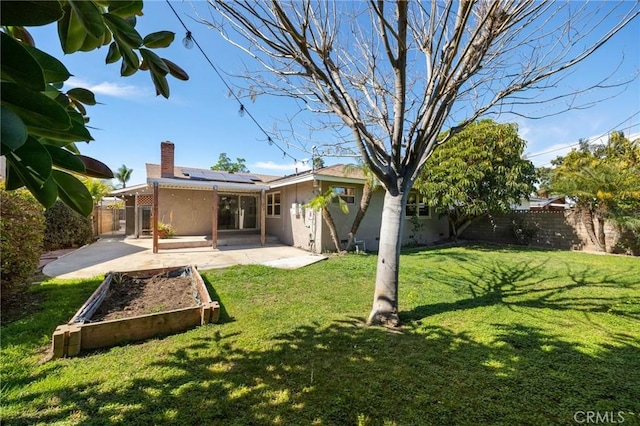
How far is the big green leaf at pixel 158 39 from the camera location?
125 cm

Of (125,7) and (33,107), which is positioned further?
(125,7)

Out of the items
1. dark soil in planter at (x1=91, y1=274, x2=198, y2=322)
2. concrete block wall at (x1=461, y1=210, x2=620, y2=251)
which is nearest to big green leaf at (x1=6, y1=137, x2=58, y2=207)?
dark soil in planter at (x1=91, y1=274, x2=198, y2=322)

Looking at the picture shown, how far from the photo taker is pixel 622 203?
33.2 ft

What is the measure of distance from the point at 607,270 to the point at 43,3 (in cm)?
1141

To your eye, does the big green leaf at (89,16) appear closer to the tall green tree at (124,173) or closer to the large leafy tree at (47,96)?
the large leafy tree at (47,96)

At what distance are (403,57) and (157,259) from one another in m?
8.93

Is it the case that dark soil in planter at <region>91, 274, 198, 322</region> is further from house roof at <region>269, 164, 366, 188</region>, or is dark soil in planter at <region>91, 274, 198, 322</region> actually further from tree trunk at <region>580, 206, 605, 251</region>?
tree trunk at <region>580, 206, 605, 251</region>

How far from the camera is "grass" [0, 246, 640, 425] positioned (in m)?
2.36

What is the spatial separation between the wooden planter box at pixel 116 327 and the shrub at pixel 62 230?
8.77 m

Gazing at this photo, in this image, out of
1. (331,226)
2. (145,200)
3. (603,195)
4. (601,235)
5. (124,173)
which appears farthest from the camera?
(124,173)

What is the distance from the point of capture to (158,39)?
4.22 ft

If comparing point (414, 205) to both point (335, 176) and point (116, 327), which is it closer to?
point (335, 176)

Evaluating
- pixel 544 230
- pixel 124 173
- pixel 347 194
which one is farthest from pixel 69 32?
pixel 124 173

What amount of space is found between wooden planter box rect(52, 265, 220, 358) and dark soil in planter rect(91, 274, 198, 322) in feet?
0.62
